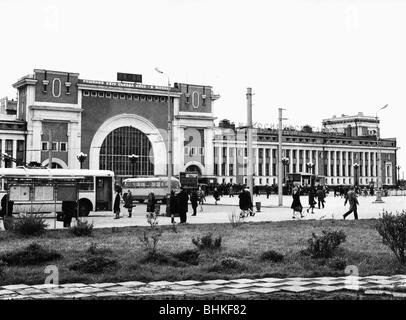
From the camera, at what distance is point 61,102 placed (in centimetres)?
7044

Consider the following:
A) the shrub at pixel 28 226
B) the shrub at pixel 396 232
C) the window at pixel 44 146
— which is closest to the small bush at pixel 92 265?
the shrub at pixel 396 232

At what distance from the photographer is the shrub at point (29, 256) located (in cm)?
992

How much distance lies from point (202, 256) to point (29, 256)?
10.9ft

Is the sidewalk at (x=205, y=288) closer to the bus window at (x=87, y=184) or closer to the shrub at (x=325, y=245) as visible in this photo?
the shrub at (x=325, y=245)

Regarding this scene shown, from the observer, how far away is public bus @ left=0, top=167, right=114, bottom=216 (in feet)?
71.8

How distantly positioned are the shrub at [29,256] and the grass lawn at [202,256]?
0.79 feet

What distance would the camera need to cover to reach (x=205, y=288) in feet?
25.0

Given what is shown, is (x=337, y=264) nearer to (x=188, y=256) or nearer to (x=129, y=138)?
(x=188, y=256)

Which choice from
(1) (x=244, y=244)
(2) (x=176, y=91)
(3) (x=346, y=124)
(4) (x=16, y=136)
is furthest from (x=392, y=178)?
(1) (x=244, y=244)

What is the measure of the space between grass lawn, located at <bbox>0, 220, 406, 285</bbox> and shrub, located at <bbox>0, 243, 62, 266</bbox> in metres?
0.24

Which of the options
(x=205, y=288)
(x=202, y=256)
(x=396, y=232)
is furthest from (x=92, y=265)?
(x=396, y=232)

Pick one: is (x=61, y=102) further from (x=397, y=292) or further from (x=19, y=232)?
(x=397, y=292)

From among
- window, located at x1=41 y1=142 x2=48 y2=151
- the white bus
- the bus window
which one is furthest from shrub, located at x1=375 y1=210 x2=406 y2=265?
window, located at x1=41 y1=142 x2=48 y2=151

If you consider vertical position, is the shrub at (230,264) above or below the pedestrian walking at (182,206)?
below
